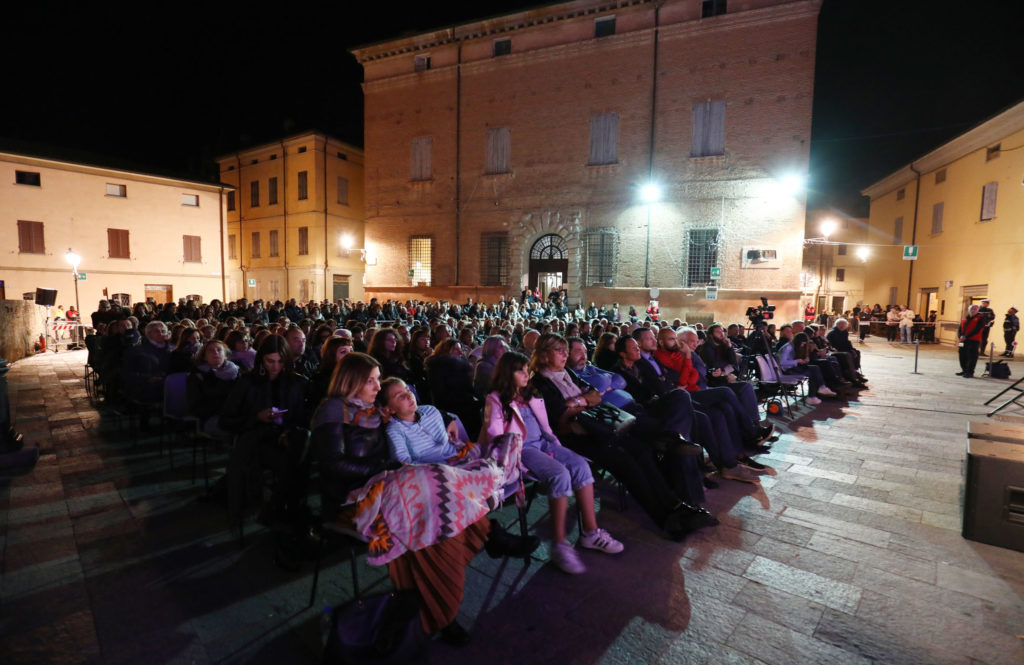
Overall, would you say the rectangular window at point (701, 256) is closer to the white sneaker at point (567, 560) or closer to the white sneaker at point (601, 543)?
the white sneaker at point (601, 543)

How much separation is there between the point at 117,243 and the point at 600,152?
23.1 metres

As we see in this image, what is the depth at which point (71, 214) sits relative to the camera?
21.8 meters

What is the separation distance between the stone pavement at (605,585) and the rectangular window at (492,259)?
1746 centimetres

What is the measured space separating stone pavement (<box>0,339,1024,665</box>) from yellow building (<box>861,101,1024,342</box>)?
708 inches

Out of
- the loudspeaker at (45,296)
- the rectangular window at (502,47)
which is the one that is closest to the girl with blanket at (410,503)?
the loudspeaker at (45,296)

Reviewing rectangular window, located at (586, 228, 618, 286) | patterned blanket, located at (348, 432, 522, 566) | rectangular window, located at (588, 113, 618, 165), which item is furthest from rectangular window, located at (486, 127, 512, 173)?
patterned blanket, located at (348, 432, 522, 566)

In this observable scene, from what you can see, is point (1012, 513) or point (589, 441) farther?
point (589, 441)

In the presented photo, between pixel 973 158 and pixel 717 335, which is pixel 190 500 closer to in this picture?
pixel 717 335

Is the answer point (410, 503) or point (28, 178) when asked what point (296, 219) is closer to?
point (28, 178)

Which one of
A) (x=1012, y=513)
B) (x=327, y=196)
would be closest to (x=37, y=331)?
(x=327, y=196)

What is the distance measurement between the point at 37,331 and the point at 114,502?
657 inches

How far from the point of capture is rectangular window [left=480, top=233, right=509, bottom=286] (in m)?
21.6

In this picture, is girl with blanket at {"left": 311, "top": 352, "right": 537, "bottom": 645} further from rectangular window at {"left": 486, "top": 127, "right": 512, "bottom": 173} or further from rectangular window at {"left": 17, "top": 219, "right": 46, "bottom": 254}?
rectangular window at {"left": 17, "top": 219, "right": 46, "bottom": 254}

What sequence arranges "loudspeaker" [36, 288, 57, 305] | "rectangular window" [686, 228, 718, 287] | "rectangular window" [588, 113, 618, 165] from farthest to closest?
1. "rectangular window" [588, 113, 618, 165]
2. "rectangular window" [686, 228, 718, 287]
3. "loudspeaker" [36, 288, 57, 305]
